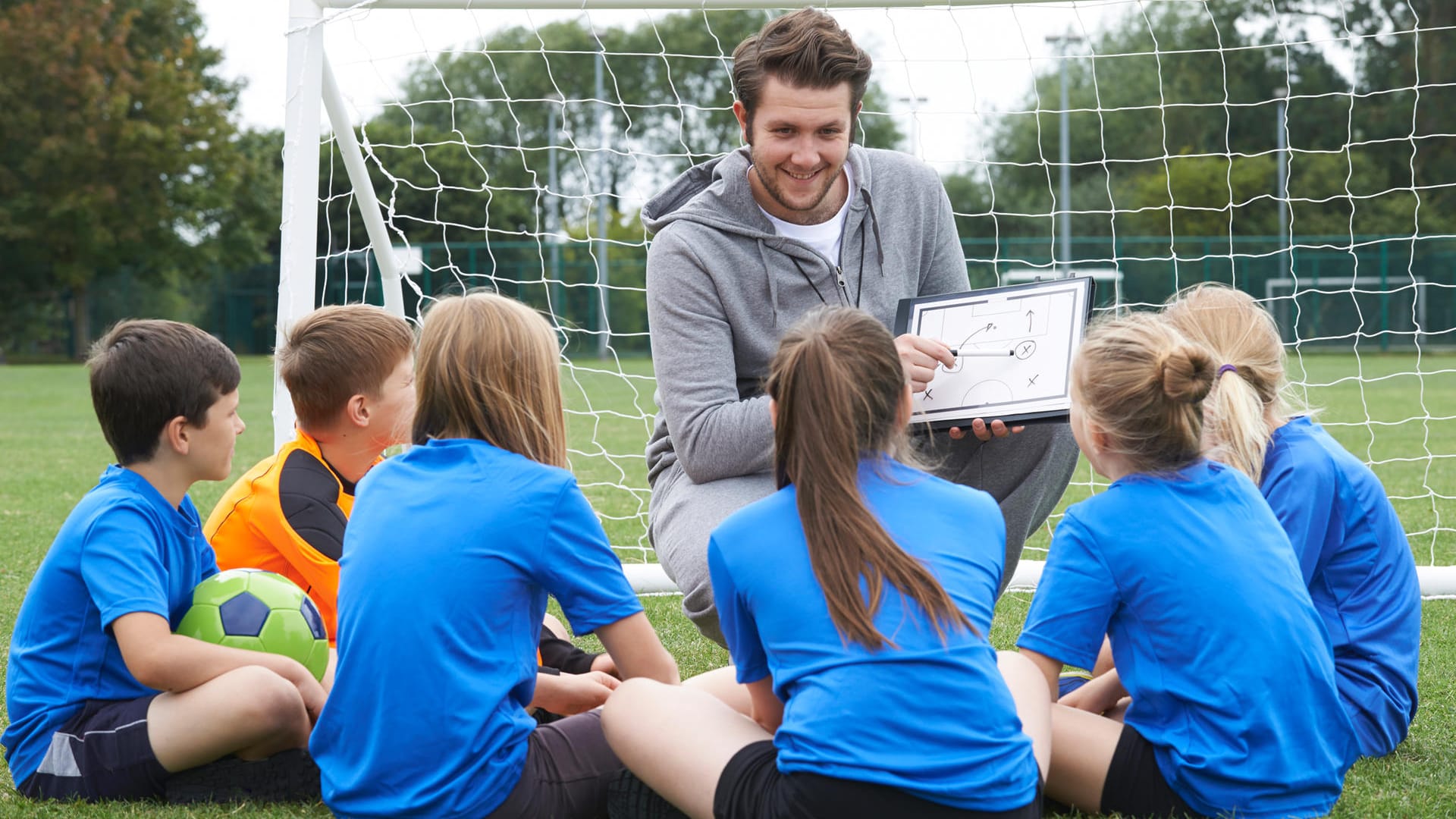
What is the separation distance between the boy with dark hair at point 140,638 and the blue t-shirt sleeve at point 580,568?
1.97ft

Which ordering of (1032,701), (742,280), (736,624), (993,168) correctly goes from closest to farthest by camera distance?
(736,624), (1032,701), (742,280), (993,168)

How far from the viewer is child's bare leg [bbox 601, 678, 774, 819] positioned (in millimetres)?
2012

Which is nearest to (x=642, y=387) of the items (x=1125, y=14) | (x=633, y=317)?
(x=633, y=317)

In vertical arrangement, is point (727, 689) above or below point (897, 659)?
below

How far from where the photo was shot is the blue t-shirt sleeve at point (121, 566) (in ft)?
7.28

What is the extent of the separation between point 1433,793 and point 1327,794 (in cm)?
37

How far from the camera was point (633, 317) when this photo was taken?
73.0ft

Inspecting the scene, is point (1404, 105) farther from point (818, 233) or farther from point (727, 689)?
point (727, 689)

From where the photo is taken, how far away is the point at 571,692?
8.16ft

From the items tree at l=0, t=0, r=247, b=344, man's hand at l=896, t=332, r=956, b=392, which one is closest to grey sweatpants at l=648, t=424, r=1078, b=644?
man's hand at l=896, t=332, r=956, b=392

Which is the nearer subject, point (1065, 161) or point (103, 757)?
point (103, 757)

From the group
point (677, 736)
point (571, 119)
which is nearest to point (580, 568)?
point (677, 736)

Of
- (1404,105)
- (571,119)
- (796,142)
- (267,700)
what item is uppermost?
(571,119)

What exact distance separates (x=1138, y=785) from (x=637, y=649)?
34.2 inches
